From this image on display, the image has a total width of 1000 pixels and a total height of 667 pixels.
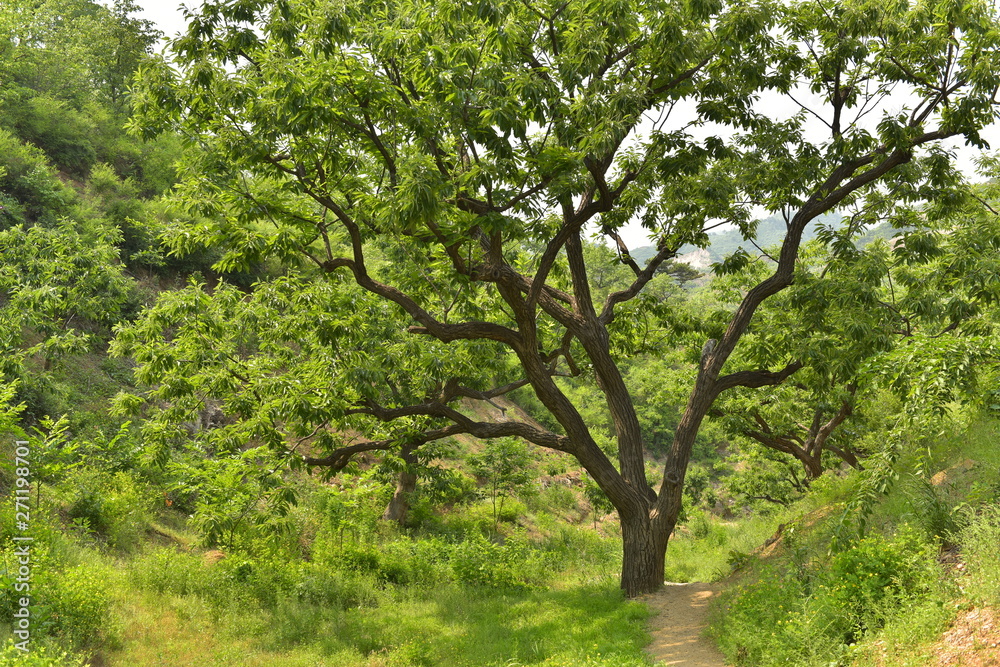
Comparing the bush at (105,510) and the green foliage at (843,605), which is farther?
the bush at (105,510)

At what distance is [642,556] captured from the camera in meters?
11.5

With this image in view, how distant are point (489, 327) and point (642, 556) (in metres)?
5.31

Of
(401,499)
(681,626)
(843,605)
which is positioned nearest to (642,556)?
(681,626)

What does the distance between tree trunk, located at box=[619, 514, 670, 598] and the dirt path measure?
26 cm

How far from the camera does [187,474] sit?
13320 mm

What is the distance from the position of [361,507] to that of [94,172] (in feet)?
60.6

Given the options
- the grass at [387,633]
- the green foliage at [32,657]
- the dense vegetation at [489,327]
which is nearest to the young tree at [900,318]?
the dense vegetation at [489,327]

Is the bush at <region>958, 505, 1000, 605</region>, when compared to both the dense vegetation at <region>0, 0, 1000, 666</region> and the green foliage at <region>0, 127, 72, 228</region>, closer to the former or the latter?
the dense vegetation at <region>0, 0, 1000, 666</region>

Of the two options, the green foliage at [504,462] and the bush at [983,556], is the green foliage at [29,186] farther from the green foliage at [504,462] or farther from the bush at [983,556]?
the bush at [983,556]

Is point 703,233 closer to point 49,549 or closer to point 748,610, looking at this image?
point 748,610

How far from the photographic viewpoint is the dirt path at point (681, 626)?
8.08 m

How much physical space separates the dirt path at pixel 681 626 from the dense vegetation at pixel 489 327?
36 cm

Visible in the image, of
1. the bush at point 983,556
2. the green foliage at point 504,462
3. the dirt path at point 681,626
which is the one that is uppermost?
the green foliage at point 504,462

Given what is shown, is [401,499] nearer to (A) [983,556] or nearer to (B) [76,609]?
(B) [76,609]
